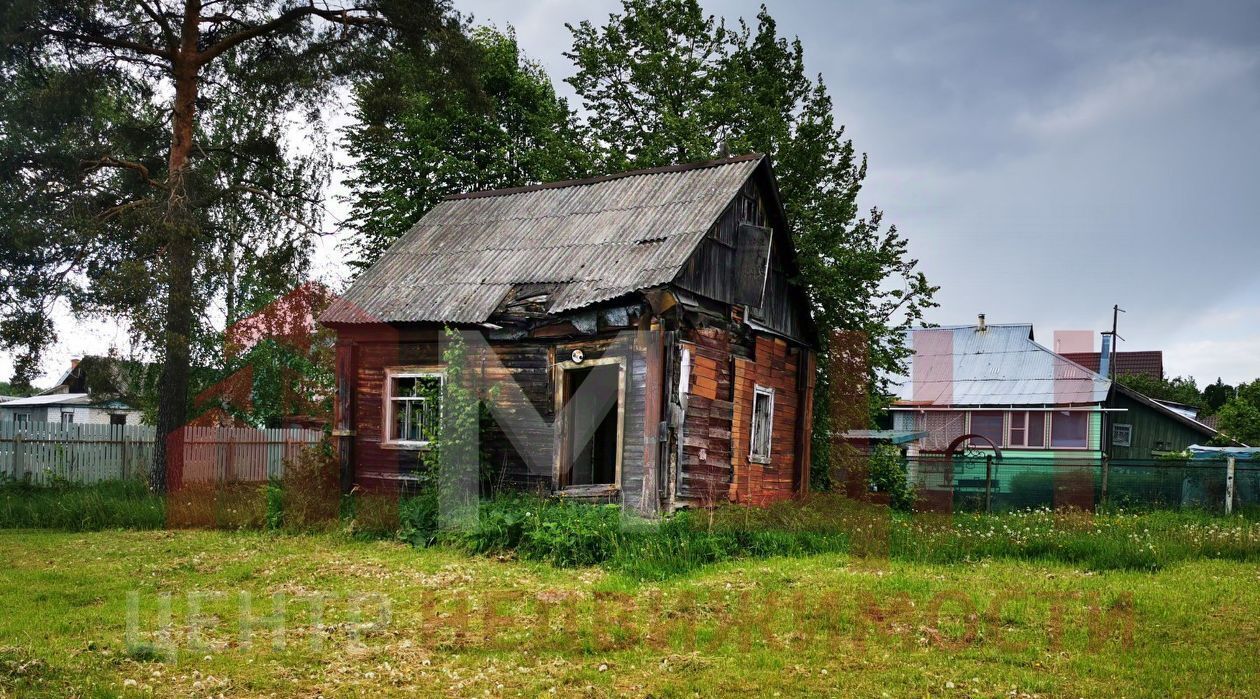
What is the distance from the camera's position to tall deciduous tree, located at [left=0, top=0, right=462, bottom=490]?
747 inches

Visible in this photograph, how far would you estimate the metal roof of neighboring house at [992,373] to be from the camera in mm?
36781

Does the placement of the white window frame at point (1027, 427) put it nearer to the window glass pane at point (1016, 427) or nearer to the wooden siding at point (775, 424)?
the window glass pane at point (1016, 427)

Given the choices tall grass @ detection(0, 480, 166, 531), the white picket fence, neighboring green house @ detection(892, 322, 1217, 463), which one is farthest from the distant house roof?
tall grass @ detection(0, 480, 166, 531)

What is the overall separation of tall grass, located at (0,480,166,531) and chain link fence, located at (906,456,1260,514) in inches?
628

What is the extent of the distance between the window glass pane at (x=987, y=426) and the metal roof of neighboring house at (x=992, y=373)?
1.59 ft

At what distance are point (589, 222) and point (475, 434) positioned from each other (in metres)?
4.98

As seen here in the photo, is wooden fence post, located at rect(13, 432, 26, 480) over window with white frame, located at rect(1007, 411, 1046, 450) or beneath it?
beneath

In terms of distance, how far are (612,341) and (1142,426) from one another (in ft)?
98.9

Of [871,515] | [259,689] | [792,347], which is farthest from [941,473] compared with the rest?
[259,689]

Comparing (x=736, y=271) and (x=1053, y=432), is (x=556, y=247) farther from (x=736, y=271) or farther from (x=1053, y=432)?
(x=1053, y=432)

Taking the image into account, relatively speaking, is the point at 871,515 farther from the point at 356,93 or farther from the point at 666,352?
the point at 356,93

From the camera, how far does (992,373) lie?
39094 millimetres

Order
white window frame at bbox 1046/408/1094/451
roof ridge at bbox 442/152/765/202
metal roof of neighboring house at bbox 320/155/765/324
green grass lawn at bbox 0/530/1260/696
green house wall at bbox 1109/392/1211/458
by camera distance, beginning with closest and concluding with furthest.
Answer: green grass lawn at bbox 0/530/1260/696 < metal roof of neighboring house at bbox 320/155/765/324 < roof ridge at bbox 442/152/765/202 < white window frame at bbox 1046/408/1094/451 < green house wall at bbox 1109/392/1211/458

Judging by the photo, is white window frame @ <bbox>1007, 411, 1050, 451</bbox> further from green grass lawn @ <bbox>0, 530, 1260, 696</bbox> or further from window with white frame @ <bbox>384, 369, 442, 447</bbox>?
window with white frame @ <bbox>384, 369, 442, 447</bbox>
